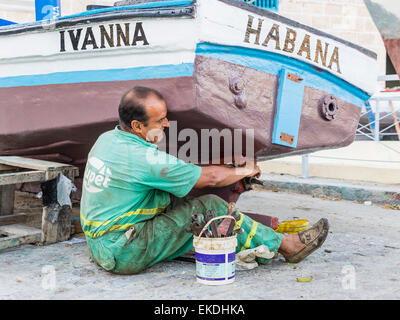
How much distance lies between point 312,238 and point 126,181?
41.9 inches

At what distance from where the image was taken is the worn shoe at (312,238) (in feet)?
9.76

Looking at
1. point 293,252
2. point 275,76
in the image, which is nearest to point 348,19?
point 275,76

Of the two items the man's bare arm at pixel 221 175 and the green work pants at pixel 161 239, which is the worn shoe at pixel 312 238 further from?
the man's bare arm at pixel 221 175

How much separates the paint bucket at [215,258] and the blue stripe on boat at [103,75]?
2.90 feet

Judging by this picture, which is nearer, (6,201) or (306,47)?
(306,47)

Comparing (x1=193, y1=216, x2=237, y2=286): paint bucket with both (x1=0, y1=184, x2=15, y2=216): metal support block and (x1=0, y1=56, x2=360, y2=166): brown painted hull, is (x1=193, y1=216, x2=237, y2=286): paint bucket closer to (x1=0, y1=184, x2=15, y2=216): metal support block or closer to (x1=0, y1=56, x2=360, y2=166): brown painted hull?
(x1=0, y1=56, x2=360, y2=166): brown painted hull

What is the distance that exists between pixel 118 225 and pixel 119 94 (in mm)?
907

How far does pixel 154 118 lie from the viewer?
9.53 ft

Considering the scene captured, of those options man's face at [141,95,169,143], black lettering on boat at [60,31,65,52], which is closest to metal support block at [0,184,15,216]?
black lettering on boat at [60,31,65,52]

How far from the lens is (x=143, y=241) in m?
2.78

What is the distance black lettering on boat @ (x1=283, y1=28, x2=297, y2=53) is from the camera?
3348mm

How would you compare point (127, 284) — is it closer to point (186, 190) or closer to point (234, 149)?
point (186, 190)

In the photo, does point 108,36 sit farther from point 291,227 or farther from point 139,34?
point 291,227

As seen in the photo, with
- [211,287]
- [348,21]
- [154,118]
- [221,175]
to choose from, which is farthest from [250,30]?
[348,21]
